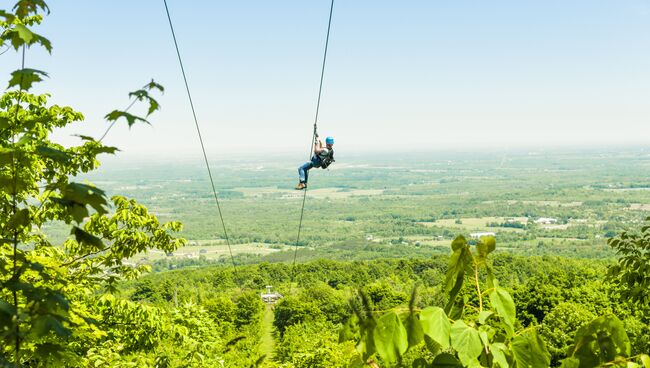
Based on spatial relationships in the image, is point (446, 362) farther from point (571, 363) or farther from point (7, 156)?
point (7, 156)

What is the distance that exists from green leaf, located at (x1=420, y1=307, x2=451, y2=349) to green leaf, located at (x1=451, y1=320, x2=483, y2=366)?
0.10ft

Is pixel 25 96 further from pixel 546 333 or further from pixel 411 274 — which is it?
pixel 411 274

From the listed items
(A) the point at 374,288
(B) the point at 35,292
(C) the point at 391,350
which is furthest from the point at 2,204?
(A) the point at 374,288

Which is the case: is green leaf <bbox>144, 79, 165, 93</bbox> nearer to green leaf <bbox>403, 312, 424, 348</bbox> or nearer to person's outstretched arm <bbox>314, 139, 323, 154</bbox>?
green leaf <bbox>403, 312, 424, 348</bbox>

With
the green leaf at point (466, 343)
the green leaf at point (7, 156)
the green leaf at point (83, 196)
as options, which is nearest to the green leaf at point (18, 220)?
the green leaf at point (7, 156)

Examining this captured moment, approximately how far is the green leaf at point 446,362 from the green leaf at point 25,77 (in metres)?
2.22

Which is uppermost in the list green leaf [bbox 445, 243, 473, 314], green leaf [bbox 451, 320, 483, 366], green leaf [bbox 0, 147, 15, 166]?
green leaf [bbox 0, 147, 15, 166]

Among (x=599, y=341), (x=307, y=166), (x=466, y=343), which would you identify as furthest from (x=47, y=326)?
(x=307, y=166)

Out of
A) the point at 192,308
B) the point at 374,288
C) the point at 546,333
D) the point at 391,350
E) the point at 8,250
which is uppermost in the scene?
the point at 391,350

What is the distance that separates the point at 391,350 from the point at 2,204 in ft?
19.9

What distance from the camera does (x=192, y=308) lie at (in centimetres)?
996

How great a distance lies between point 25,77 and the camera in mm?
2332

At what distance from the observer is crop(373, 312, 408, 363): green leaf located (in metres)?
1.50

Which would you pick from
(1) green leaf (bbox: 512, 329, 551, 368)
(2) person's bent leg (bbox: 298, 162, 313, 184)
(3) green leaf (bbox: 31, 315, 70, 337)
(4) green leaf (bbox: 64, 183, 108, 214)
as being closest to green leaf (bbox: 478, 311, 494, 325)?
(1) green leaf (bbox: 512, 329, 551, 368)
